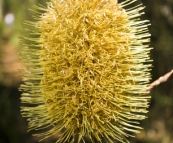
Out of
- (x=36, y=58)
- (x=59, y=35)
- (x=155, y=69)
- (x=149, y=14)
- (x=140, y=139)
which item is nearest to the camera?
(x=59, y=35)

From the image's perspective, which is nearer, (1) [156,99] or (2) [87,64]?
(2) [87,64]

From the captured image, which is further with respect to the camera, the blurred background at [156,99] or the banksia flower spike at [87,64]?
the blurred background at [156,99]

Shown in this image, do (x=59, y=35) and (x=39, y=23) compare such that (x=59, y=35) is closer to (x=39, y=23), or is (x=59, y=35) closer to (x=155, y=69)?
(x=39, y=23)

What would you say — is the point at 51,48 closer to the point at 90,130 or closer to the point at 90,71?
the point at 90,71

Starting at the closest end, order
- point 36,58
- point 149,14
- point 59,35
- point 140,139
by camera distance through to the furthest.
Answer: point 59,35
point 36,58
point 149,14
point 140,139

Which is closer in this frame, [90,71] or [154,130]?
[90,71]

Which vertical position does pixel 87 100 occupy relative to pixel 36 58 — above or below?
below

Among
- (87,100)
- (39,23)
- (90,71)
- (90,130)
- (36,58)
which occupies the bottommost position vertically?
(90,130)

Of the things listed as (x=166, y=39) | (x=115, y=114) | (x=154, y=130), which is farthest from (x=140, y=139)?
(x=115, y=114)

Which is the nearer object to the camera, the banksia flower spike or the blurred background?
the banksia flower spike

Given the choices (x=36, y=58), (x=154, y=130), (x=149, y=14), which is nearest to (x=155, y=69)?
(x=149, y=14)
